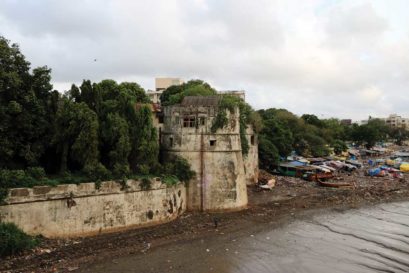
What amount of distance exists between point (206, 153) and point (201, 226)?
5.37m

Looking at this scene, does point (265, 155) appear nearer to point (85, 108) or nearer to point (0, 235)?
point (85, 108)

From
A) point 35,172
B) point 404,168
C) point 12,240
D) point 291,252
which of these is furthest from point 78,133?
point 404,168

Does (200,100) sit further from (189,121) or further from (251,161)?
(251,161)

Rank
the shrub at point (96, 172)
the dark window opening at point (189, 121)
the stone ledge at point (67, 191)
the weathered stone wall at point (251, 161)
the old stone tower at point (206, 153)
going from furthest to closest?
the weathered stone wall at point (251, 161)
the dark window opening at point (189, 121)
the old stone tower at point (206, 153)
the shrub at point (96, 172)
the stone ledge at point (67, 191)

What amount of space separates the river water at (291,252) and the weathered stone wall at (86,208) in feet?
11.0

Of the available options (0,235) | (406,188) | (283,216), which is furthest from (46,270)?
(406,188)

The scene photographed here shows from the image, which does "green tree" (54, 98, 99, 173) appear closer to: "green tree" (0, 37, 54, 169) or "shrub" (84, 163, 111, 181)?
"shrub" (84, 163, 111, 181)

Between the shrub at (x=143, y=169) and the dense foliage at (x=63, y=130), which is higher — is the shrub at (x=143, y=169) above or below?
below

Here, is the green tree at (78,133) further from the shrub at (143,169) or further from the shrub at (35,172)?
the shrub at (143,169)

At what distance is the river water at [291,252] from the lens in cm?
1686

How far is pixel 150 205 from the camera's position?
22375 millimetres

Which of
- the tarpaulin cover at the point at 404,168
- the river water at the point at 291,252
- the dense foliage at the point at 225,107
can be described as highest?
the dense foliage at the point at 225,107

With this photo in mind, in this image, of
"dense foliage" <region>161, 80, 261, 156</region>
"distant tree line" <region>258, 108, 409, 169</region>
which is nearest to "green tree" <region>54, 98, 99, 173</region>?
"dense foliage" <region>161, 80, 261, 156</region>

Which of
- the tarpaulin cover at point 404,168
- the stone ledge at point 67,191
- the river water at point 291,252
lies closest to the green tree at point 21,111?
the stone ledge at point 67,191
